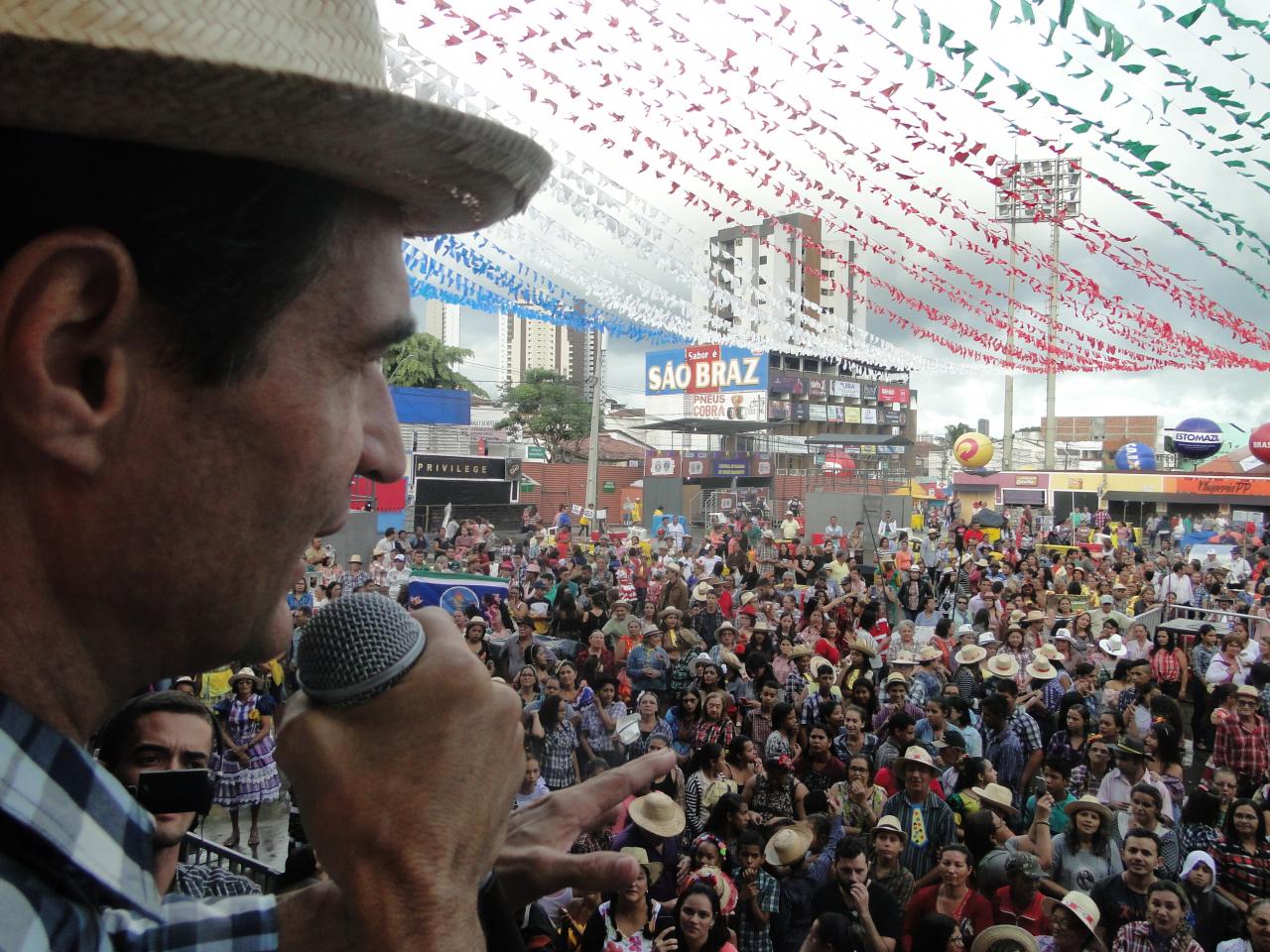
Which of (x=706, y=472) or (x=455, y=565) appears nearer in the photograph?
(x=455, y=565)

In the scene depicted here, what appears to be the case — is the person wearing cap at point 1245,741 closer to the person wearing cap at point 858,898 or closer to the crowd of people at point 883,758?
the crowd of people at point 883,758

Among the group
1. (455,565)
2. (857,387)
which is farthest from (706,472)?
(857,387)

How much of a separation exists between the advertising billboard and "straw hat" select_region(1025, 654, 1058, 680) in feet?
144

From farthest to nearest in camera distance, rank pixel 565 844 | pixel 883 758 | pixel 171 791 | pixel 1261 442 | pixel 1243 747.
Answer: pixel 1261 442 < pixel 1243 747 < pixel 883 758 < pixel 171 791 < pixel 565 844

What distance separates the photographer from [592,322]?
2077 centimetres

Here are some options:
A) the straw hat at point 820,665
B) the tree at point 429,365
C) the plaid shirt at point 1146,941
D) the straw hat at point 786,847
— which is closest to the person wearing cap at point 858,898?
the straw hat at point 786,847

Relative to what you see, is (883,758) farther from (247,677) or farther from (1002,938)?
(247,677)

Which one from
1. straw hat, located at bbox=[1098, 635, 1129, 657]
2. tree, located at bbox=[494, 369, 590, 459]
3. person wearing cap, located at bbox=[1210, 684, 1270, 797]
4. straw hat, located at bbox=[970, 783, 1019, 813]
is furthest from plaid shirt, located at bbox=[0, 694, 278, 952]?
tree, located at bbox=[494, 369, 590, 459]

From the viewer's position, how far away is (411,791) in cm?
76

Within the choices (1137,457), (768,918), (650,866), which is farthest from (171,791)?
(1137,457)

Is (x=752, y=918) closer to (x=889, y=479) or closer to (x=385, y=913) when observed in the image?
(x=385, y=913)

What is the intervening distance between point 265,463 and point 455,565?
57.9 feet

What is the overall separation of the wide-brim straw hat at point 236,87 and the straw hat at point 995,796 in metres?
7.54

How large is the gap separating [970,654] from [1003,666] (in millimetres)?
377
